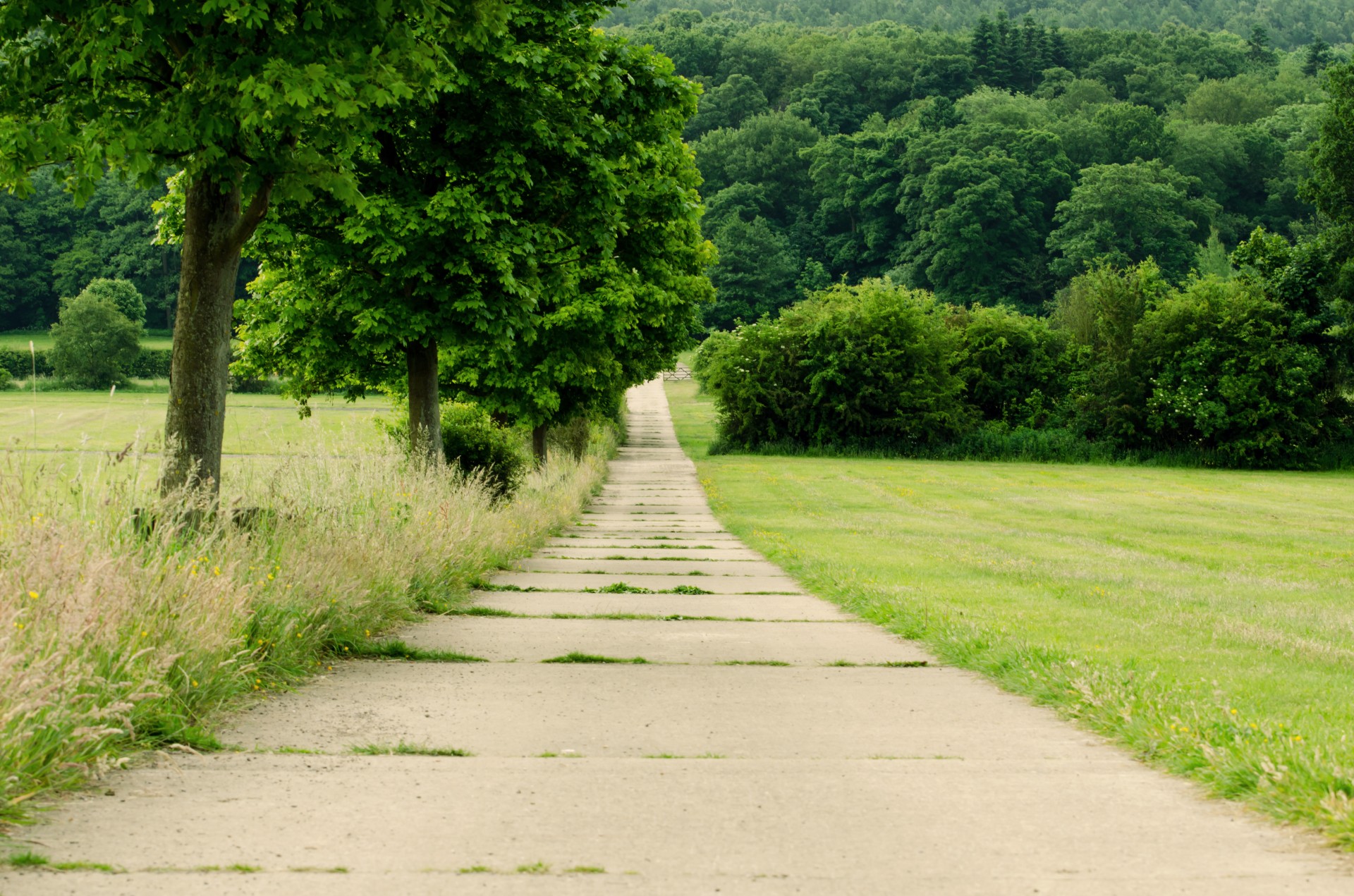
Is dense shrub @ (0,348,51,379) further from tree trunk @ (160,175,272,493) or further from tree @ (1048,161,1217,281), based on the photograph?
tree @ (1048,161,1217,281)

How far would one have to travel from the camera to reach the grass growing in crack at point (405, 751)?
18.1 ft

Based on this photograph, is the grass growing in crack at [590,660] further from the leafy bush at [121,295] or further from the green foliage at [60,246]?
the leafy bush at [121,295]

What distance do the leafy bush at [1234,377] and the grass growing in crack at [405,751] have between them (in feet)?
145

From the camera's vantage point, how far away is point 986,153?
103 m

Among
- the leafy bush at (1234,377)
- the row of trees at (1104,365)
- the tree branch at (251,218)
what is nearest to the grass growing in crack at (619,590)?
the tree branch at (251,218)

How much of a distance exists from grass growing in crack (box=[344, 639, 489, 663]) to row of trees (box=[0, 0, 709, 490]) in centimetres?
176

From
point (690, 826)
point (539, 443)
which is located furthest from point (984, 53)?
point (690, 826)

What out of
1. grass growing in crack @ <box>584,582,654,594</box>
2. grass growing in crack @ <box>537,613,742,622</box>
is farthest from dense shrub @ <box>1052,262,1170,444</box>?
grass growing in crack @ <box>537,613,742,622</box>

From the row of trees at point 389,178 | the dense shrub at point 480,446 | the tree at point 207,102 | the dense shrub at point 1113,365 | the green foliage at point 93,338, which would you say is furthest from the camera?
the green foliage at point 93,338

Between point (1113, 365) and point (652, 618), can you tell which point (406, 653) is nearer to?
point (652, 618)

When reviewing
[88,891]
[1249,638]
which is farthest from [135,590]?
[1249,638]

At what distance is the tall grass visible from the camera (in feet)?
16.0

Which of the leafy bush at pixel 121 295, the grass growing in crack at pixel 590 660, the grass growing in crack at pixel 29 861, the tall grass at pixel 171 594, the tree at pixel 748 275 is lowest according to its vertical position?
the grass growing in crack at pixel 590 660

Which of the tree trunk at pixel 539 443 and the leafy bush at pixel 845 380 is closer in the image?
the tree trunk at pixel 539 443
